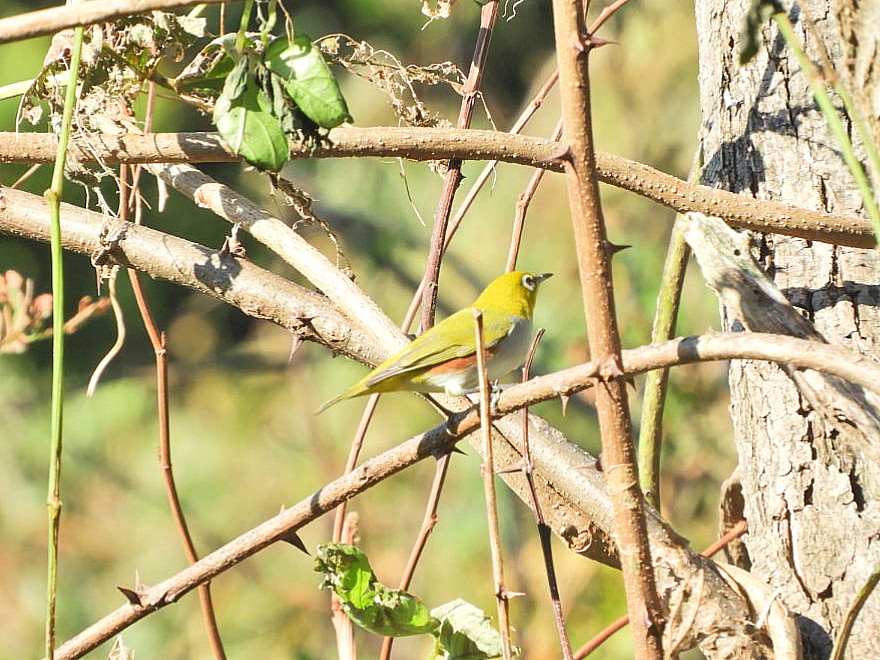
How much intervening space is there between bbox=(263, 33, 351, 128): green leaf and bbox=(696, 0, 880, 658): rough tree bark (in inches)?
30.6

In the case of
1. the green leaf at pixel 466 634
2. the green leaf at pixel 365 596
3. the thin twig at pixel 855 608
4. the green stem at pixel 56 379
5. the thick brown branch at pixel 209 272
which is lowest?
the thin twig at pixel 855 608

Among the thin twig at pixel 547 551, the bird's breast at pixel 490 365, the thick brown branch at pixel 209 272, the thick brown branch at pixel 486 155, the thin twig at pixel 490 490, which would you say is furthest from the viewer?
the bird's breast at pixel 490 365

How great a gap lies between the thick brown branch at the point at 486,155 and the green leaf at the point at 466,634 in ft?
2.02

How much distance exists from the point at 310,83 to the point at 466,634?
2.47 ft

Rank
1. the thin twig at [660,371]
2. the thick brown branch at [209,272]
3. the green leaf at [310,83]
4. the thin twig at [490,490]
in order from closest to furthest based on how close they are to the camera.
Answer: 1. the thin twig at [490,490]
2. the green leaf at [310,83]
3. the thick brown branch at [209,272]
4. the thin twig at [660,371]

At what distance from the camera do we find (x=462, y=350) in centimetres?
169

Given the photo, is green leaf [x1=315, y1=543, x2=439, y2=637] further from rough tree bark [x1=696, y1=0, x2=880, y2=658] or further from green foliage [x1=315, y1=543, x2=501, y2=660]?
rough tree bark [x1=696, y1=0, x2=880, y2=658]

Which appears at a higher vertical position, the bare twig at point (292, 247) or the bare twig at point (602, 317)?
the bare twig at point (292, 247)

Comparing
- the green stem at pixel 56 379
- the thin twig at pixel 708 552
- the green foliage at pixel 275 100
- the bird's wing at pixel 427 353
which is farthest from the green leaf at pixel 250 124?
the thin twig at pixel 708 552

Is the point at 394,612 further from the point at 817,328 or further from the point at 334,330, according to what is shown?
the point at 817,328

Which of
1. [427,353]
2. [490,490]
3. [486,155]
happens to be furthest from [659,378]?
[490,490]

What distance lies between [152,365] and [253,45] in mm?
4174

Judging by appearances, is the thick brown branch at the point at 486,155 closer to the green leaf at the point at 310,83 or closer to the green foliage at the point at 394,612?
the green leaf at the point at 310,83

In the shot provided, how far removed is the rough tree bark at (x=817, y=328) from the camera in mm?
1342
